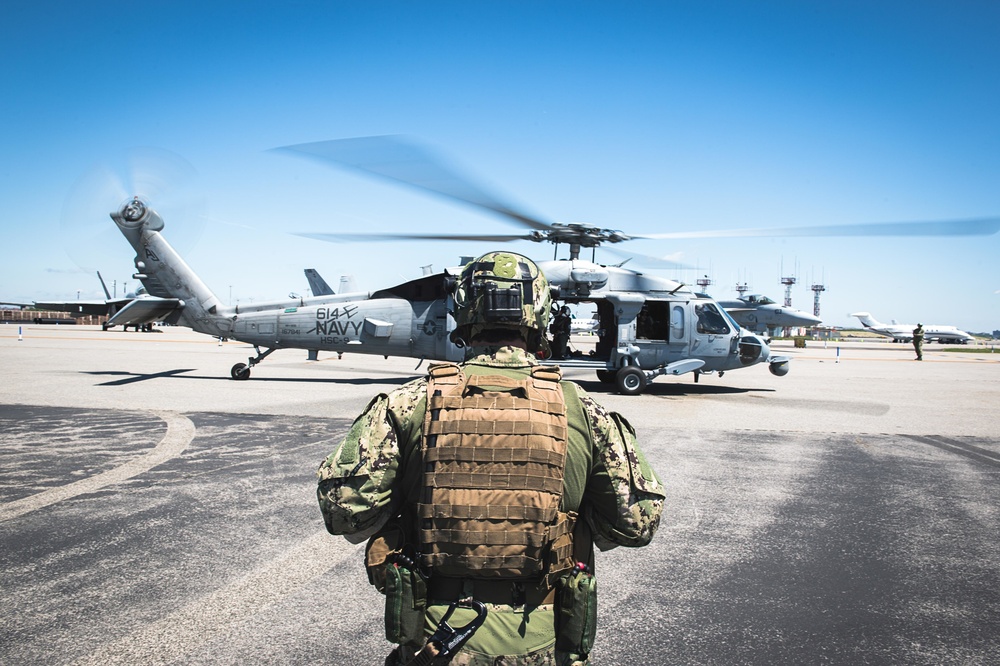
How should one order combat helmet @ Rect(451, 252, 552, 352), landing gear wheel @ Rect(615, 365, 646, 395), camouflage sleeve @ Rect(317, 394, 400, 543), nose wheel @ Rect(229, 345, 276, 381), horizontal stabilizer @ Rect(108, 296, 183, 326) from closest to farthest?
1. camouflage sleeve @ Rect(317, 394, 400, 543)
2. combat helmet @ Rect(451, 252, 552, 352)
3. landing gear wheel @ Rect(615, 365, 646, 395)
4. horizontal stabilizer @ Rect(108, 296, 183, 326)
5. nose wheel @ Rect(229, 345, 276, 381)

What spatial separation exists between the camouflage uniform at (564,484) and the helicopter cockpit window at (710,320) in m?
12.7

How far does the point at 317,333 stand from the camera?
14727mm

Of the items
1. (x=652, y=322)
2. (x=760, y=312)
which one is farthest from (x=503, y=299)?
(x=760, y=312)

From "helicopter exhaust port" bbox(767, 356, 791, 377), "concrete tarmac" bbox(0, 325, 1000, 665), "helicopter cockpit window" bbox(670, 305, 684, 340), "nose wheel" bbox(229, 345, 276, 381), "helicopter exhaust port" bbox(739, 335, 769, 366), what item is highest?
"helicopter cockpit window" bbox(670, 305, 684, 340)

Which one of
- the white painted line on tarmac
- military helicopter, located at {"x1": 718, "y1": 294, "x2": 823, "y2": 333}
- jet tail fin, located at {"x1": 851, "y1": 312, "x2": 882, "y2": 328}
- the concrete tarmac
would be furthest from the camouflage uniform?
jet tail fin, located at {"x1": 851, "y1": 312, "x2": 882, "y2": 328}

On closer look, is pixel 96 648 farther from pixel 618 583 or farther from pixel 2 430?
pixel 2 430

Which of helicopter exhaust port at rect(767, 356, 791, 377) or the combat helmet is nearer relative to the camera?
the combat helmet

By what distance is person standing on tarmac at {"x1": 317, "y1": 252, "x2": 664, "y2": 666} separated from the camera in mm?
1805

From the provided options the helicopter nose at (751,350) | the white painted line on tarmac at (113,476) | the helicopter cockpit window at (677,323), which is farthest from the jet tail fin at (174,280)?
the helicopter nose at (751,350)

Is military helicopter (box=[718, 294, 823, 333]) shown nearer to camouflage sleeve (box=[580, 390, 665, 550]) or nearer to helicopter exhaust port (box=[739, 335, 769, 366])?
helicopter exhaust port (box=[739, 335, 769, 366])

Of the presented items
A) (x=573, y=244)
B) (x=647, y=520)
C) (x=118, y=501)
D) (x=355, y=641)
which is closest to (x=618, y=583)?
(x=355, y=641)

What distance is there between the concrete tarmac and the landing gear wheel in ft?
12.5

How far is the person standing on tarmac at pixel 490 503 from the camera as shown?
1.80 m

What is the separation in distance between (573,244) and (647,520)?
32.5ft
